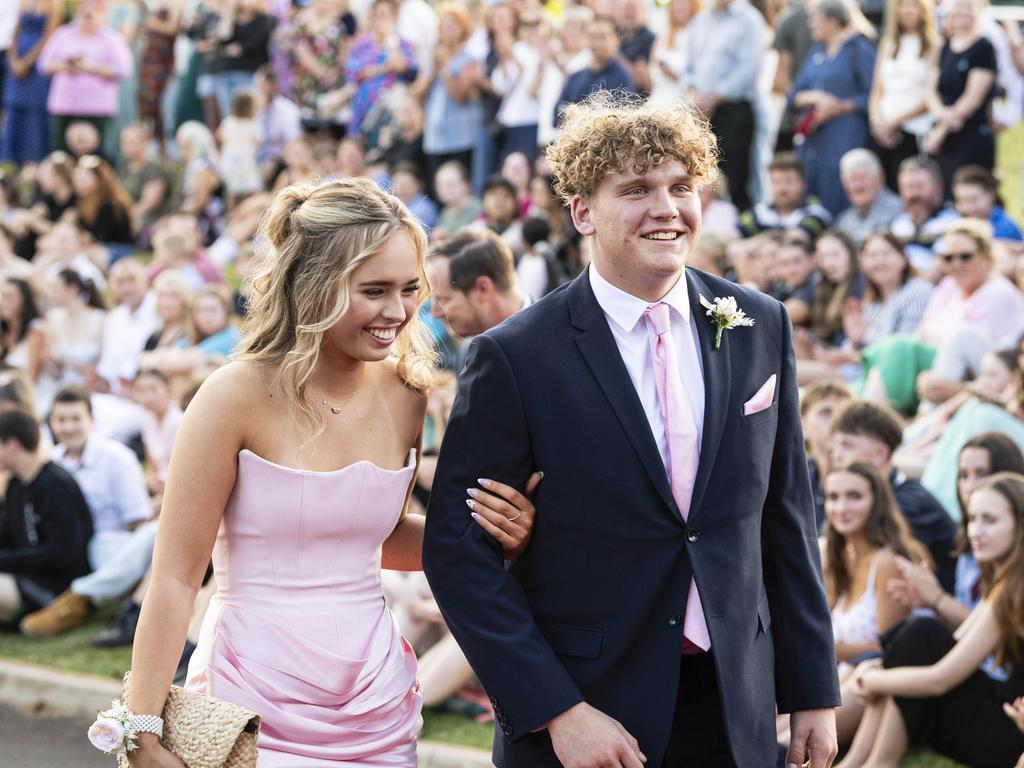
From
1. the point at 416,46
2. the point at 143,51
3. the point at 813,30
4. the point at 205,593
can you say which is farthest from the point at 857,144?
the point at 143,51

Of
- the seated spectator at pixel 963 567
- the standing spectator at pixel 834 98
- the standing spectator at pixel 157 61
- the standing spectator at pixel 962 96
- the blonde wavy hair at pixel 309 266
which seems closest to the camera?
the blonde wavy hair at pixel 309 266

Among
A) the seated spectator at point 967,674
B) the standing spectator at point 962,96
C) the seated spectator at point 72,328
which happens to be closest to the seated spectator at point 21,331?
the seated spectator at point 72,328

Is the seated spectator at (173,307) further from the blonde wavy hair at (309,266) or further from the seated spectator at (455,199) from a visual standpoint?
the blonde wavy hair at (309,266)

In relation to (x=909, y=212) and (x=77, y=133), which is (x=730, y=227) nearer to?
(x=909, y=212)

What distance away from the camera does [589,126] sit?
337 cm

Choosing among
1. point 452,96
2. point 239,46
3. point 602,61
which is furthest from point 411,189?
point 239,46

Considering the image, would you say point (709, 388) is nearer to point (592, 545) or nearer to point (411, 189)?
point (592, 545)

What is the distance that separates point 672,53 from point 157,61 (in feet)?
25.9

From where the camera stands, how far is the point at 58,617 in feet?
28.4

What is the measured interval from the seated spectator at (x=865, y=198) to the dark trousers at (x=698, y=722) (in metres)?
7.72

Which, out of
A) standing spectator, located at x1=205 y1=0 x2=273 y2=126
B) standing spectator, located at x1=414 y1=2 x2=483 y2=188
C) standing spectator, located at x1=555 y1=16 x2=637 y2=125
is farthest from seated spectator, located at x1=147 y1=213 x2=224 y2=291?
standing spectator, located at x1=205 y1=0 x2=273 y2=126

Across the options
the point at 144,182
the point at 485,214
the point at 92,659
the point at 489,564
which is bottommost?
the point at 92,659

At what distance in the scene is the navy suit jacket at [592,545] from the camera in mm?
3238

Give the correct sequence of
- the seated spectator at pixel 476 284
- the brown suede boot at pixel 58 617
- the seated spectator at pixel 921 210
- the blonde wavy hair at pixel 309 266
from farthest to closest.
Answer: the seated spectator at pixel 921 210, the brown suede boot at pixel 58 617, the seated spectator at pixel 476 284, the blonde wavy hair at pixel 309 266
